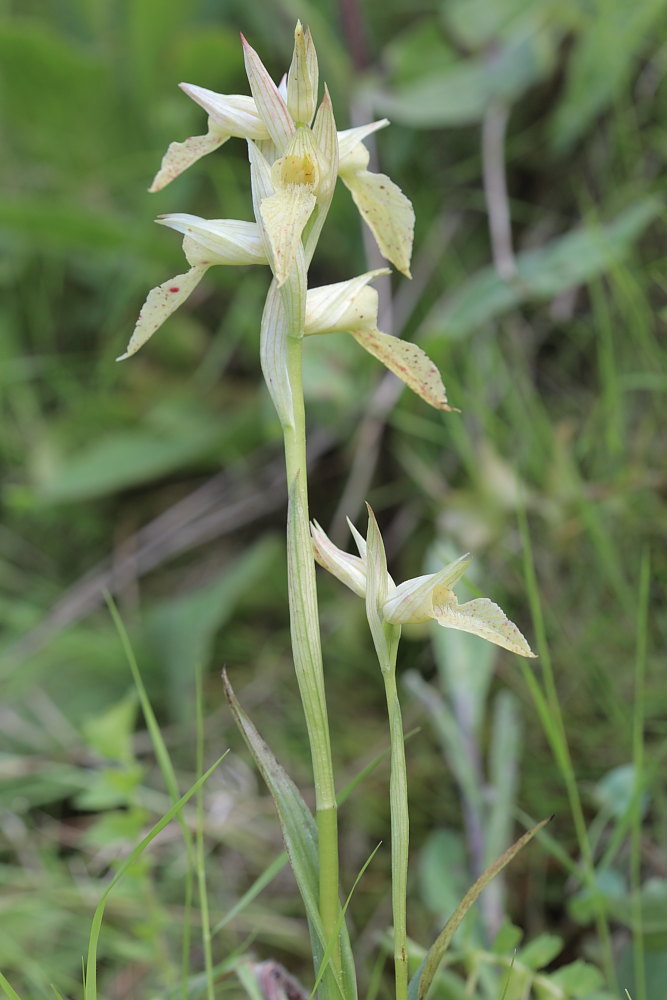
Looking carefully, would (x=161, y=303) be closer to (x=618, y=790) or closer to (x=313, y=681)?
(x=313, y=681)

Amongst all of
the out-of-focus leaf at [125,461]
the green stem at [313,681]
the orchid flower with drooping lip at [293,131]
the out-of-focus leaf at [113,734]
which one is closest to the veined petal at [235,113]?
the orchid flower with drooping lip at [293,131]

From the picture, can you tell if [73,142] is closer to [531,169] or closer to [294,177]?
[531,169]

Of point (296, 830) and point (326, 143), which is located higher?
point (326, 143)

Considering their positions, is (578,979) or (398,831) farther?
(578,979)

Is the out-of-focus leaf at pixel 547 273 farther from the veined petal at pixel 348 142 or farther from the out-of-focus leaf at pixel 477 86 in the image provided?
the veined petal at pixel 348 142

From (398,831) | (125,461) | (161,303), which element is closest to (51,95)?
(125,461)

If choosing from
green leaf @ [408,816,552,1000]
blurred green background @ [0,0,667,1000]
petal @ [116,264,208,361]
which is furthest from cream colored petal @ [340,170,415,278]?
blurred green background @ [0,0,667,1000]

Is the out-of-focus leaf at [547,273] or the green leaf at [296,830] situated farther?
the out-of-focus leaf at [547,273]
